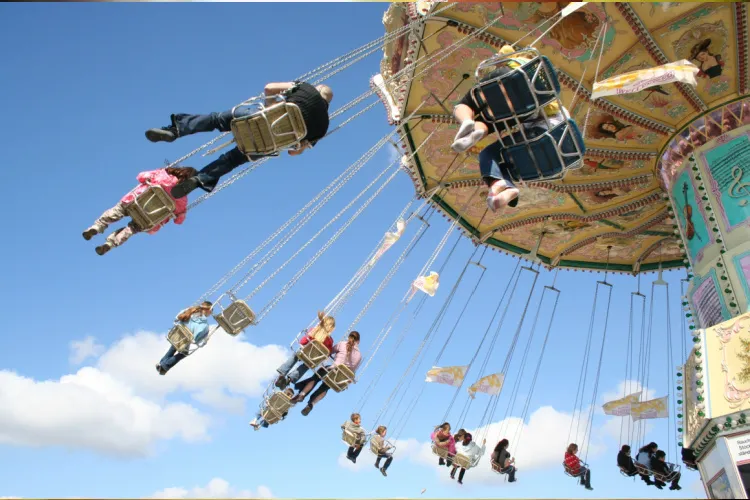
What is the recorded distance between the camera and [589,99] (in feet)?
35.0

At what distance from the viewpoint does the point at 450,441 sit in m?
13.4

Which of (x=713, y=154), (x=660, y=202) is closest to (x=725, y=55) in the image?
(x=713, y=154)

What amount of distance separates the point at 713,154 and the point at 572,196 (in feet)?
10.2

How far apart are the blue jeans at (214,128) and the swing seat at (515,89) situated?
88.3 inches

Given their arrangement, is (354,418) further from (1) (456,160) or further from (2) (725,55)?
(2) (725,55)

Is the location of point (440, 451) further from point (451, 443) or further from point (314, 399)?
point (314, 399)

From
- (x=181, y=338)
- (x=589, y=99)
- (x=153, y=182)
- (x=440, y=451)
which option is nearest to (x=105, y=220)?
(x=153, y=182)

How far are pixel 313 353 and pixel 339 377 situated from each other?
569 millimetres

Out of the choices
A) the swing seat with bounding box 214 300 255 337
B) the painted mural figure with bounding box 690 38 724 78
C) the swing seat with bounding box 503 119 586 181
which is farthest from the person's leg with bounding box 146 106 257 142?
the painted mural figure with bounding box 690 38 724 78

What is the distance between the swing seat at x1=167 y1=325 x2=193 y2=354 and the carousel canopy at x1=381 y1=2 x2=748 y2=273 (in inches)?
197

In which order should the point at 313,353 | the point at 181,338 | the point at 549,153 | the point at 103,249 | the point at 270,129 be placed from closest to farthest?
1. the point at 549,153
2. the point at 270,129
3. the point at 103,249
4. the point at 181,338
5. the point at 313,353

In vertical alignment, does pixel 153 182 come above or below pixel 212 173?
below

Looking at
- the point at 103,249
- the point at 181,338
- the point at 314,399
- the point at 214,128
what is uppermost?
the point at 314,399

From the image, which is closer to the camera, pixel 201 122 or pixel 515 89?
pixel 515 89
